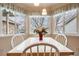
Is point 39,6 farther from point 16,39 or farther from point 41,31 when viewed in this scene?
point 16,39

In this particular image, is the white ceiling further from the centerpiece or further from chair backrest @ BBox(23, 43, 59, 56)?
chair backrest @ BBox(23, 43, 59, 56)

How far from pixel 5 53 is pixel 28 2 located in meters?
0.43

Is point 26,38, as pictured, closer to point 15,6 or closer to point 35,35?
point 35,35

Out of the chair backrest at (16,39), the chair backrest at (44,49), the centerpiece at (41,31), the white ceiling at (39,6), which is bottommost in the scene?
the chair backrest at (44,49)

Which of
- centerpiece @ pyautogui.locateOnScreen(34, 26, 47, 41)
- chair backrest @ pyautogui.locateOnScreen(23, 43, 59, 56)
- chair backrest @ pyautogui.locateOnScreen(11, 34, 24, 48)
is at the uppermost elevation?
centerpiece @ pyautogui.locateOnScreen(34, 26, 47, 41)

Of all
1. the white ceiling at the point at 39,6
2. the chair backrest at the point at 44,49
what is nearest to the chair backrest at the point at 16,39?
the chair backrest at the point at 44,49

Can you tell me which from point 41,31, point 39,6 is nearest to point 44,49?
point 41,31

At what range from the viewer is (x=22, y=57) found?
1.05 meters

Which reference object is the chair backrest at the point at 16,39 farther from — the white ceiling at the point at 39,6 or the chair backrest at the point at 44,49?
the white ceiling at the point at 39,6

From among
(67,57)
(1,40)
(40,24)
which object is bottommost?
(67,57)

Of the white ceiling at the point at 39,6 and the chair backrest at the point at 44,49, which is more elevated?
the white ceiling at the point at 39,6

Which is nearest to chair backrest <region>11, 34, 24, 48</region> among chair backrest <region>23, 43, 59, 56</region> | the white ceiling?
chair backrest <region>23, 43, 59, 56</region>

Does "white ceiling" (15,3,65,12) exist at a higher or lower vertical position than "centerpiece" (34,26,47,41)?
higher

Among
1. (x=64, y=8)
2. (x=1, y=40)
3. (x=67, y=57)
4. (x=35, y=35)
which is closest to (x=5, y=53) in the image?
(x=1, y=40)
